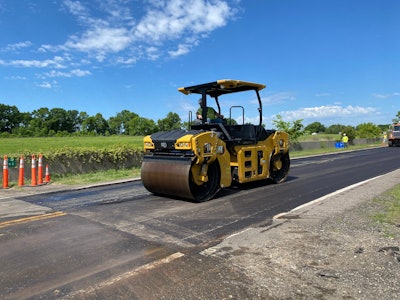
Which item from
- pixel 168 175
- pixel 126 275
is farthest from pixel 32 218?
pixel 126 275

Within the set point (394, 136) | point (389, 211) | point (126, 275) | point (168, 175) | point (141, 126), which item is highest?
point (141, 126)

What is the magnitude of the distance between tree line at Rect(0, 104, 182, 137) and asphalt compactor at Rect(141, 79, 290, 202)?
106599 millimetres

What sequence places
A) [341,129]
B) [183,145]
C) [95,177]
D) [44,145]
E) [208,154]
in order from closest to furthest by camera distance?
1. [183,145]
2. [208,154]
3. [95,177]
4. [44,145]
5. [341,129]

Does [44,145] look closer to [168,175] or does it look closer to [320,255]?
[168,175]

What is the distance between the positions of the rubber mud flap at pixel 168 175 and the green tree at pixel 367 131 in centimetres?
5018

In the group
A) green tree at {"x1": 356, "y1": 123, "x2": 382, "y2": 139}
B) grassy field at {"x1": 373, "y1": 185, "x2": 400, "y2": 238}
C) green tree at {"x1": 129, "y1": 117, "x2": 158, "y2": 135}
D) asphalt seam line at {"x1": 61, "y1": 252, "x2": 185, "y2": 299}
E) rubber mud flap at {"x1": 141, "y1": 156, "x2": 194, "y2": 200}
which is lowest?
asphalt seam line at {"x1": 61, "y1": 252, "x2": 185, "y2": 299}

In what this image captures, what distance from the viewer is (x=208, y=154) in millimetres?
8047

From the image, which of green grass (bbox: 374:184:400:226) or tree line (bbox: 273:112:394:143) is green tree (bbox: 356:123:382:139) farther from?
green grass (bbox: 374:184:400:226)

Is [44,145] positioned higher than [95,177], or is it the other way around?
[44,145]

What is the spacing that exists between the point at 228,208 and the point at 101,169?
27.8 feet

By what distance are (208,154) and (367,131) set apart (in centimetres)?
5360

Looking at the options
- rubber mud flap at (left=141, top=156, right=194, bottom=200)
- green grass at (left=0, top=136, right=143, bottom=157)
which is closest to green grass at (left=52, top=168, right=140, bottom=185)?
green grass at (left=0, top=136, right=143, bottom=157)

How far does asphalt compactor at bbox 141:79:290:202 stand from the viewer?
25.8ft

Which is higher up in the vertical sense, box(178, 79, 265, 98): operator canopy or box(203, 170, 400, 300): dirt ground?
box(178, 79, 265, 98): operator canopy
